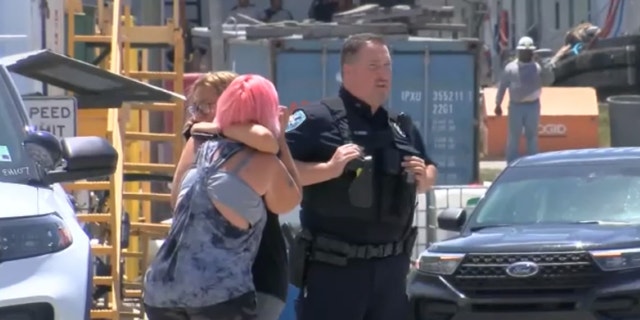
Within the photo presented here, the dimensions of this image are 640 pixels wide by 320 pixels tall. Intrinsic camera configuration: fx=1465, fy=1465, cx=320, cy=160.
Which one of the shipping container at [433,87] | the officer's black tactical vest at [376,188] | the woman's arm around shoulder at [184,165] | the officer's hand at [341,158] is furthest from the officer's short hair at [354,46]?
the shipping container at [433,87]

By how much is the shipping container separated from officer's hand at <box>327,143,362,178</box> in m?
11.7

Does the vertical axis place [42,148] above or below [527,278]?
above

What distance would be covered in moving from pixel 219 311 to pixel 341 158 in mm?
1083

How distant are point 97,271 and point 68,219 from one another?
4.54 metres

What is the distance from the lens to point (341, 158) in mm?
5930

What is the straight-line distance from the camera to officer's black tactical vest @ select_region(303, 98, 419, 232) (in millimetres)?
6113

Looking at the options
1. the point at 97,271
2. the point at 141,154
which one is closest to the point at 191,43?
the point at 141,154

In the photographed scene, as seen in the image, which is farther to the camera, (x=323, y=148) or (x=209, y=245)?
(x=323, y=148)

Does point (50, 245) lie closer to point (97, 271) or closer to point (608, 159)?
point (97, 271)

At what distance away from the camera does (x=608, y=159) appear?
32.9 ft

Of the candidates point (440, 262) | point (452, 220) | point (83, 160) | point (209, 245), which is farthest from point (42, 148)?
point (452, 220)

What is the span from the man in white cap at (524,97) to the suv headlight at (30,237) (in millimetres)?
14842

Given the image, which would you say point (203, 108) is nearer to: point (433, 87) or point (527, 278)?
point (527, 278)

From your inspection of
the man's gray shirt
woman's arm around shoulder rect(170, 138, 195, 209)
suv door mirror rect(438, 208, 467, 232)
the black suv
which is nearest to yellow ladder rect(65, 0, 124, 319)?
the black suv
